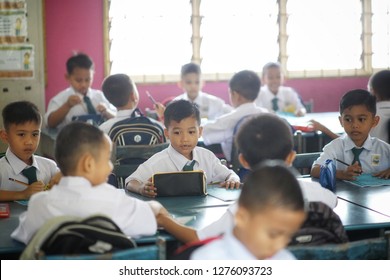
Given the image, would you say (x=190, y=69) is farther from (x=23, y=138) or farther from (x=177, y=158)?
(x=23, y=138)

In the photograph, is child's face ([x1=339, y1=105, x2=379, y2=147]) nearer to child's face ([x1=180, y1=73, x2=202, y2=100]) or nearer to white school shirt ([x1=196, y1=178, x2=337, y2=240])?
white school shirt ([x1=196, y1=178, x2=337, y2=240])

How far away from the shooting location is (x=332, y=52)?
24.6 ft

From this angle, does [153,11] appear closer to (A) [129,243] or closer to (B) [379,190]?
(B) [379,190]

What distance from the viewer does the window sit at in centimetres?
682

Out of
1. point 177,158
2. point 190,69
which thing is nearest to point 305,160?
point 177,158

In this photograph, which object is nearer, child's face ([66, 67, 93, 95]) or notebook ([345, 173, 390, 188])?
notebook ([345, 173, 390, 188])

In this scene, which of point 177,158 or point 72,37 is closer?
point 177,158

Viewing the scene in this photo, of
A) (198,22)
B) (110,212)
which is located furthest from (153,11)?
(110,212)

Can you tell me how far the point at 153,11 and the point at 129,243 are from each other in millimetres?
5167

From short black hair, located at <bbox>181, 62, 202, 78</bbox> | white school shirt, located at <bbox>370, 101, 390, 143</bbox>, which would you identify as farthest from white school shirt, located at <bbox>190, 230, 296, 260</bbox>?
short black hair, located at <bbox>181, 62, 202, 78</bbox>

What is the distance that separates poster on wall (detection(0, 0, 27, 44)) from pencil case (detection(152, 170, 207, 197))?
306 centimetres

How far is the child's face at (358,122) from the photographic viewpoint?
3.29 metres

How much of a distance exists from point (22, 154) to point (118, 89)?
1431mm

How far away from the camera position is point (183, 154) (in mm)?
3117
